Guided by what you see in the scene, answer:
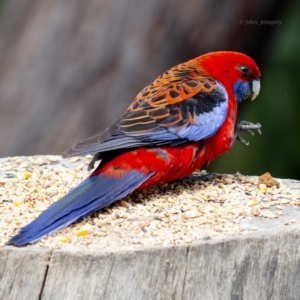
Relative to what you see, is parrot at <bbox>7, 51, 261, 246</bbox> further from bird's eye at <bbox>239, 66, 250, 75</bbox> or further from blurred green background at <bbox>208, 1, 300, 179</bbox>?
blurred green background at <bbox>208, 1, 300, 179</bbox>

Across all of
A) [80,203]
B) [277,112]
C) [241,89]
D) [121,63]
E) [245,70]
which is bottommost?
[277,112]

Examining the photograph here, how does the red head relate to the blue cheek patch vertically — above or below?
above

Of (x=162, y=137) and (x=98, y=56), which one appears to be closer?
(x=162, y=137)

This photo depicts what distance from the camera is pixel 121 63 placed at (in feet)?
19.3

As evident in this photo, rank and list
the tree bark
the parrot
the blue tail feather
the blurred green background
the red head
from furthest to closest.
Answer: the blurred green background, the tree bark, the red head, the parrot, the blue tail feather

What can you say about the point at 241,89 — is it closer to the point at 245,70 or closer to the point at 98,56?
the point at 245,70

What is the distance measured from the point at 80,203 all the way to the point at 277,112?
3288 mm

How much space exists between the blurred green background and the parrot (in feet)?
5.34

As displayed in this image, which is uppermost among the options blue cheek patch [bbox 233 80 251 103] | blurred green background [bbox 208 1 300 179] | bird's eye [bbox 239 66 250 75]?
bird's eye [bbox 239 66 250 75]

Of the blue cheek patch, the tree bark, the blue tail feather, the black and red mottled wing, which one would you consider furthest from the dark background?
the blue tail feather

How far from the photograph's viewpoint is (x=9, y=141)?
604cm

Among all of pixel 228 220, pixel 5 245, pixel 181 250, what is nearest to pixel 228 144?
pixel 228 220

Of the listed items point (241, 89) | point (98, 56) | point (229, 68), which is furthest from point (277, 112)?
point (98, 56)

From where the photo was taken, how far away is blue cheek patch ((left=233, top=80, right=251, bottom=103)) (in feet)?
14.8
